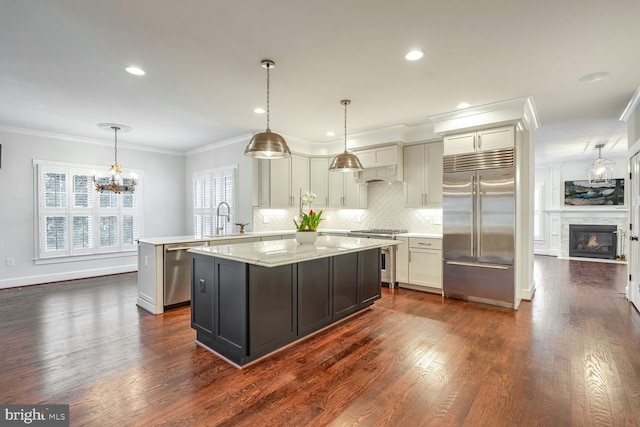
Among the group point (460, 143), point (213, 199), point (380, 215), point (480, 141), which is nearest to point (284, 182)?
point (213, 199)

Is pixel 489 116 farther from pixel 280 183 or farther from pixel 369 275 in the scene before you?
pixel 280 183

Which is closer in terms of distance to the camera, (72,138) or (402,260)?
(402,260)

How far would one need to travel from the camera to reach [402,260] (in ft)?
16.9

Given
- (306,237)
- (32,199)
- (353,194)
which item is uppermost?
(353,194)

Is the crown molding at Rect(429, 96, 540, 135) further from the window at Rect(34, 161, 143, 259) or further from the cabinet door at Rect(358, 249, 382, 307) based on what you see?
the window at Rect(34, 161, 143, 259)

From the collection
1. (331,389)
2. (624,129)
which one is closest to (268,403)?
(331,389)

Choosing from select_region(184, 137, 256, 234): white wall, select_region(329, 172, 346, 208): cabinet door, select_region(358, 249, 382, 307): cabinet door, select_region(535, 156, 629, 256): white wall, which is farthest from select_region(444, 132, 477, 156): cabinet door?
select_region(535, 156, 629, 256): white wall

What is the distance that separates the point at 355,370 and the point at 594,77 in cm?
379

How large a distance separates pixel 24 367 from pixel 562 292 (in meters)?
6.84

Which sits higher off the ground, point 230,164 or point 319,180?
point 230,164

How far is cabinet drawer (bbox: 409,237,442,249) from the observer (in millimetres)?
4785

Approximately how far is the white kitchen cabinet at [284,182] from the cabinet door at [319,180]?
0.12 meters

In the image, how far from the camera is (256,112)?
14.8 ft

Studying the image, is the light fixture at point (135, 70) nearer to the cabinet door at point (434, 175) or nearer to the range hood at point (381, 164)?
the range hood at point (381, 164)
